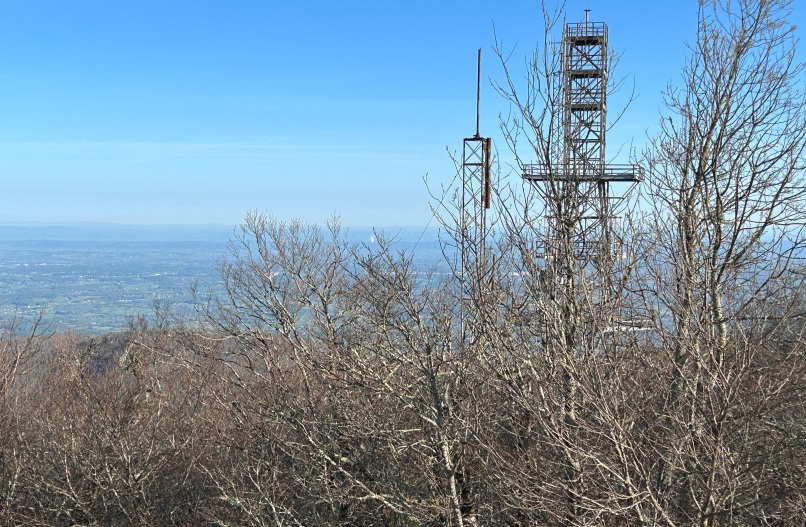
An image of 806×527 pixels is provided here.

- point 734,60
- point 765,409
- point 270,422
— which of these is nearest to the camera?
point 765,409

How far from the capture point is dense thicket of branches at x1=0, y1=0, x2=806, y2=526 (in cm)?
843

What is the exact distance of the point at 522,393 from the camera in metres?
9.10

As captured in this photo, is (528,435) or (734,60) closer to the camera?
(528,435)

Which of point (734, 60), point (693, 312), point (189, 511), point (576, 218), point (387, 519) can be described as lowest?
point (189, 511)

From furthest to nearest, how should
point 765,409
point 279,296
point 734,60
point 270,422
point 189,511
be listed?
point 279,296 < point 189,511 < point 270,422 < point 734,60 < point 765,409

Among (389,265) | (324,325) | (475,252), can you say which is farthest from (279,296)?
(475,252)

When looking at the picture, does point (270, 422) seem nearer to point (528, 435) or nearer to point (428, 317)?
point (428, 317)

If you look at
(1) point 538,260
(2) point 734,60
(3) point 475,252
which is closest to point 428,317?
(3) point 475,252

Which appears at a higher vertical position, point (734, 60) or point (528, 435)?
point (734, 60)

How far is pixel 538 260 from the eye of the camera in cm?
1030

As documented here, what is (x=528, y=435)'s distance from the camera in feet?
32.8

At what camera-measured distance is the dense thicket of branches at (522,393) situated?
843 cm

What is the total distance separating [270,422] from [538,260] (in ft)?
24.9

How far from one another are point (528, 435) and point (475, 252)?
2769 millimetres
